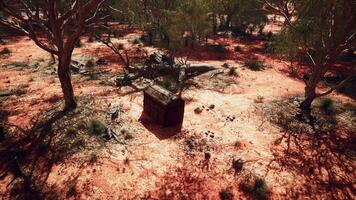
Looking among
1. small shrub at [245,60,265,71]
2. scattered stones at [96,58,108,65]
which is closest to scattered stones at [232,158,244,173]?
small shrub at [245,60,265,71]

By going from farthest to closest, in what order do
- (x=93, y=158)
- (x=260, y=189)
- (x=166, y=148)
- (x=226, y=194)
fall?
(x=166, y=148) < (x=93, y=158) < (x=260, y=189) < (x=226, y=194)

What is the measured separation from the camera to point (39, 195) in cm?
984

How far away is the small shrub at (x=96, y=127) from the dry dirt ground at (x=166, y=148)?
332mm

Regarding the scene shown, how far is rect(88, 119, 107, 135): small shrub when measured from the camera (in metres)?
12.9

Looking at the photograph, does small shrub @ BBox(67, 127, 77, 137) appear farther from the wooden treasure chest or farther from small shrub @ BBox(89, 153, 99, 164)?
the wooden treasure chest

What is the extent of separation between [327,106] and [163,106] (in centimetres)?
1070

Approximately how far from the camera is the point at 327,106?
1677cm

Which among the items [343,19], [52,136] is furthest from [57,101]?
[343,19]

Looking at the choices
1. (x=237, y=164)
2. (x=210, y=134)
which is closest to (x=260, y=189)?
(x=237, y=164)

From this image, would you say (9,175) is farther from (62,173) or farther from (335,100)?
(335,100)

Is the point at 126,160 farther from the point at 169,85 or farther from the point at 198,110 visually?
the point at 169,85

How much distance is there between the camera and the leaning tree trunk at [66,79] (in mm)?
13406

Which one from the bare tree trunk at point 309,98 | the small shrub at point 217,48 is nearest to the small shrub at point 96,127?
the bare tree trunk at point 309,98

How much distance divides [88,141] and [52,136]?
1.85 metres
